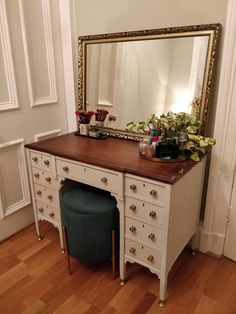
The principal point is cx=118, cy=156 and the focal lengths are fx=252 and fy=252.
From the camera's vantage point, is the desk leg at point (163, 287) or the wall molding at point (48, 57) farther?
the wall molding at point (48, 57)

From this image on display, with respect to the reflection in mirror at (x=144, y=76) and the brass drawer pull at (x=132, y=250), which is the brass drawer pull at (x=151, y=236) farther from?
the reflection in mirror at (x=144, y=76)

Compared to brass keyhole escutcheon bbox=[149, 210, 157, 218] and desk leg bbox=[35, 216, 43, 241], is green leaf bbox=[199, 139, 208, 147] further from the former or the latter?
desk leg bbox=[35, 216, 43, 241]

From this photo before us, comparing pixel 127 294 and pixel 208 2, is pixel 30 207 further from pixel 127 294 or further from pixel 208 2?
pixel 208 2

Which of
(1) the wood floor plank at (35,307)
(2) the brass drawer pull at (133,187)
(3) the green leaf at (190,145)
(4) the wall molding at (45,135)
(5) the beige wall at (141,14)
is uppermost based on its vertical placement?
(5) the beige wall at (141,14)

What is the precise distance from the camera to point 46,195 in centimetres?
191

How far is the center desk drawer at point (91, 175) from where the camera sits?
1.46 metres

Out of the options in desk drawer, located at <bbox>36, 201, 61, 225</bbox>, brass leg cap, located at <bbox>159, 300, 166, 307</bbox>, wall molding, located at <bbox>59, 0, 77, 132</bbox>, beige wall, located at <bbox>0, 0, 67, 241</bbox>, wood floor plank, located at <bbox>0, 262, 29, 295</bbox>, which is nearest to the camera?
brass leg cap, located at <bbox>159, 300, 166, 307</bbox>

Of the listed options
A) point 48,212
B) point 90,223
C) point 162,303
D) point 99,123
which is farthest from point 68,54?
point 162,303

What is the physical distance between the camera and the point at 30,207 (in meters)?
2.22

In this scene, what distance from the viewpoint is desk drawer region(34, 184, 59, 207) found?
1.85 m

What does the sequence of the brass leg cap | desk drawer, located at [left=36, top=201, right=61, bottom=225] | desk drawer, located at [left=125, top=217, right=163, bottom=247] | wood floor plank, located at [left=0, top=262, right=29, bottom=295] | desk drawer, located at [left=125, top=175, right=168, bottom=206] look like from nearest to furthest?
desk drawer, located at [left=125, top=175, right=168, bottom=206] → desk drawer, located at [left=125, top=217, right=163, bottom=247] → the brass leg cap → wood floor plank, located at [left=0, top=262, right=29, bottom=295] → desk drawer, located at [left=36, top=201, right=61, bottom=225]

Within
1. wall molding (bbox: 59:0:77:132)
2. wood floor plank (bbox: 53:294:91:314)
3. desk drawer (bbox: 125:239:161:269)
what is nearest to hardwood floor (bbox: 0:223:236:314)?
wood floor plank (bbox: 53:294:91:314)

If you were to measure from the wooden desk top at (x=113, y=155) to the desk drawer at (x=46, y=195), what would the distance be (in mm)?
323

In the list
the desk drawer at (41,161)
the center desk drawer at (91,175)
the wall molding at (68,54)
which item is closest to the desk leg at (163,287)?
the center desk drawer at (91,175)
